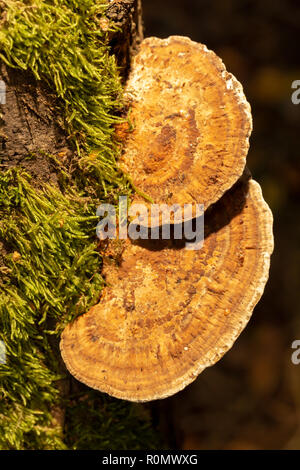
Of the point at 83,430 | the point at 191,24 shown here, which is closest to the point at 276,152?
the point at 191,24

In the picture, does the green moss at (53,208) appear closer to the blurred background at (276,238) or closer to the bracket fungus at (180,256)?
the bracket fungus at (180,256)

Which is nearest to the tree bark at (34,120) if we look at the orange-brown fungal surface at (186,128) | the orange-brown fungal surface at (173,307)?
the orange-brown fungal surface at (186,128)

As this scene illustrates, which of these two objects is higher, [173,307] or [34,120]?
[34,120]

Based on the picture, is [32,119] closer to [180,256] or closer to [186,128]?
[186,128]

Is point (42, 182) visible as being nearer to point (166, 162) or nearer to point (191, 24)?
point (166, 162)

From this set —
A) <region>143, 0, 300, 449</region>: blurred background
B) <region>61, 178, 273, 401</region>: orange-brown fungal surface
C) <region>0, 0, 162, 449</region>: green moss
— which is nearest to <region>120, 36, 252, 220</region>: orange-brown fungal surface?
<region>0, 0, 162, 449</region>: green moss

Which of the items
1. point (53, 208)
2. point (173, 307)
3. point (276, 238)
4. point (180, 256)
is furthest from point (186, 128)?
point (276, 238)

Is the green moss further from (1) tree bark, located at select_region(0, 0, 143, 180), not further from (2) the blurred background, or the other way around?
(2) the blurred background

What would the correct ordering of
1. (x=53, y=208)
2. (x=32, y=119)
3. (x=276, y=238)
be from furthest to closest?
(x=276, y=238) < (x=53, y=208) < (x=32, y=119)
